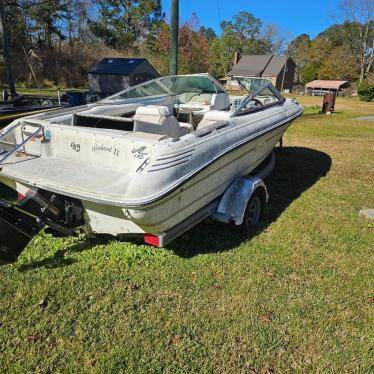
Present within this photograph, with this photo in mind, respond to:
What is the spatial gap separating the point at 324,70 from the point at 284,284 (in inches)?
2521

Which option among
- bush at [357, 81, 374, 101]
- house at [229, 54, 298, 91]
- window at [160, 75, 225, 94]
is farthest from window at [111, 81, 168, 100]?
house at [229, 54, 298, 91]

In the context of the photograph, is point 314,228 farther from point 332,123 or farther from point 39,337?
point 332,123

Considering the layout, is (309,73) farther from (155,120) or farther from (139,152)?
(139,152)

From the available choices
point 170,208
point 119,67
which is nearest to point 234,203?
point 170,208

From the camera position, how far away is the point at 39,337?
2.41m

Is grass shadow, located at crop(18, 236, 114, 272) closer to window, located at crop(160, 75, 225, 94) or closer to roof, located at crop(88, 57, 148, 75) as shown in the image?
window, located at crop(160, 75, 225, 94)

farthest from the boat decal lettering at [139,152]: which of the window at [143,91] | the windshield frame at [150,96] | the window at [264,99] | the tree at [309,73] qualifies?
the tree at [309,73]

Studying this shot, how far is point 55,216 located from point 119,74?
1679cm

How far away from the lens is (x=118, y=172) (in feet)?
9.78

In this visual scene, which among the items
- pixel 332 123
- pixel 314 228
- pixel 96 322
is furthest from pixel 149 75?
pixel 96 322

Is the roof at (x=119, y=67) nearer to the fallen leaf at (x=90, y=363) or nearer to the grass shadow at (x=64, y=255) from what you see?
the grass shadow at (x=64, y=255)

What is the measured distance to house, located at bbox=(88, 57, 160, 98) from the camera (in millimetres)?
18172

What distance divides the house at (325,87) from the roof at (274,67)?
18.7ft

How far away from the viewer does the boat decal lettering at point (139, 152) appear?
2807 millimetres
